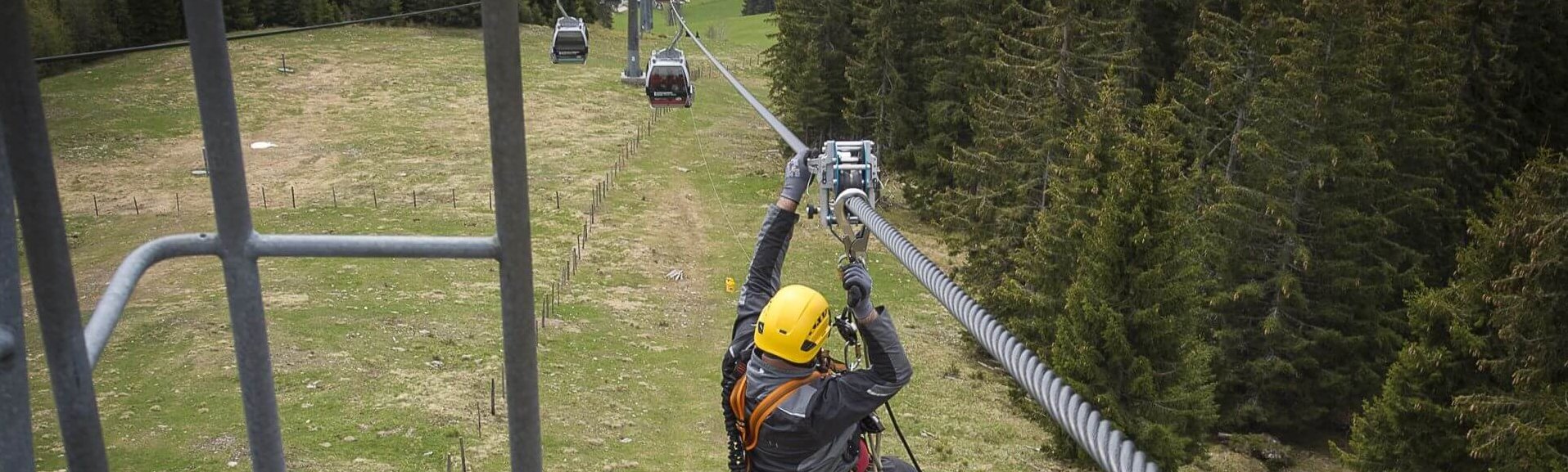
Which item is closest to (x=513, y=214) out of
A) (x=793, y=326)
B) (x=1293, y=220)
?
(x=793, y=326)

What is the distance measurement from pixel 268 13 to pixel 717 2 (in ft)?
333

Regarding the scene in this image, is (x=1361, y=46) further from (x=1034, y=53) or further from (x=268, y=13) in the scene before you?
(x=268, y=13)


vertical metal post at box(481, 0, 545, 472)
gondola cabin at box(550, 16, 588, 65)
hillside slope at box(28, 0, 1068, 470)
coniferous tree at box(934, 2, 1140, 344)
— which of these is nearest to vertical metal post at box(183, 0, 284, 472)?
vertical metal post at box(481, 0, 545, 472)

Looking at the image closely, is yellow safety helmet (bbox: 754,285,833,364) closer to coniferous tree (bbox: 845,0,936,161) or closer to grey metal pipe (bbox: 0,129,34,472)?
grey metal pipe (bbox: 0,129,34,472)

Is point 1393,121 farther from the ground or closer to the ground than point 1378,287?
farther from the ground

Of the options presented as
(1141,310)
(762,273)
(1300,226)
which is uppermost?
(762,273)

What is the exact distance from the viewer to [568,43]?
114ft

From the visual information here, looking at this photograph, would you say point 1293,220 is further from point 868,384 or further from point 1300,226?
point 868,384

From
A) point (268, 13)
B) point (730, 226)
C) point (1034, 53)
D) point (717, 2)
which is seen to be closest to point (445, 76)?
point (268, 13)

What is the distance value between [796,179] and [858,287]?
1321mm

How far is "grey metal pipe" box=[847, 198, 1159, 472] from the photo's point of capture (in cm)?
321

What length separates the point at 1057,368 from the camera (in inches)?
A: 734

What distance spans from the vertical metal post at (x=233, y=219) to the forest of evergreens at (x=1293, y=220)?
52.5ft

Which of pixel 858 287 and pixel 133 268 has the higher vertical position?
pixel 133 268
